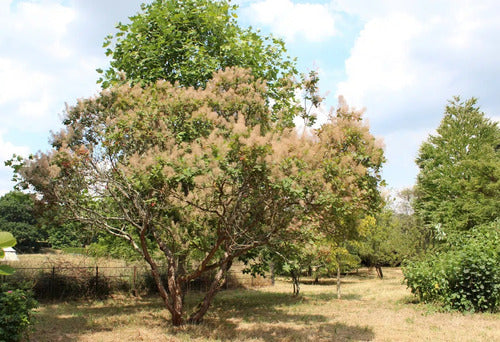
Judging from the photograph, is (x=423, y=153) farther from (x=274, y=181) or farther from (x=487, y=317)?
(x=274, y=181)

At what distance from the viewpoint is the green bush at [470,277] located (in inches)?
385

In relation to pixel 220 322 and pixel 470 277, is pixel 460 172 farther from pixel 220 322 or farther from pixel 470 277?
pixel 220 322

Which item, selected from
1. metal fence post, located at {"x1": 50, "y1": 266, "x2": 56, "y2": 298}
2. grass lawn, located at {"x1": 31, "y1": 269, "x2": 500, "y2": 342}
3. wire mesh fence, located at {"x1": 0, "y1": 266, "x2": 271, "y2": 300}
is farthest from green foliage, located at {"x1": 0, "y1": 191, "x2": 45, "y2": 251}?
grass lawn, located at {"x1": 31, "y1": 269, "x2": 500, "y2": 342}

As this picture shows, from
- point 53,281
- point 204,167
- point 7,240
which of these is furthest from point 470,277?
point 53,281

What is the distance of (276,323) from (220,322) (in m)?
1.45

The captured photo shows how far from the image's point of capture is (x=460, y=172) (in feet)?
77.9

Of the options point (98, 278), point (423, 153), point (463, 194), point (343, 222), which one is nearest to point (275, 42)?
point (343, 222)

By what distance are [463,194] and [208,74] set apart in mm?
17670

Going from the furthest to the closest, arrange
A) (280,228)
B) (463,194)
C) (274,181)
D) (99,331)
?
(463,194) < (99,331) < (280,228) < (274,181)

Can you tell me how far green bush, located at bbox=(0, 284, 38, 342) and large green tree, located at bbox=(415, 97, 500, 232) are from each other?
18.4m

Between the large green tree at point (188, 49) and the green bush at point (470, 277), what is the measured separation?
605cm

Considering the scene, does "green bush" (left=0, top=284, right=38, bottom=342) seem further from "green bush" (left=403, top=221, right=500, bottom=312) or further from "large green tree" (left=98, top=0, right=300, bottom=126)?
"green bush" (left=403, top=221, right=500, bottom=312)

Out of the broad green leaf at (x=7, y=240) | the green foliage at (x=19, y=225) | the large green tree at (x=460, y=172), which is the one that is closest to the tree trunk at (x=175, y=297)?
the broad green leaf at (x=7, y=240)

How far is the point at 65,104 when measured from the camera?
27.6 ft
